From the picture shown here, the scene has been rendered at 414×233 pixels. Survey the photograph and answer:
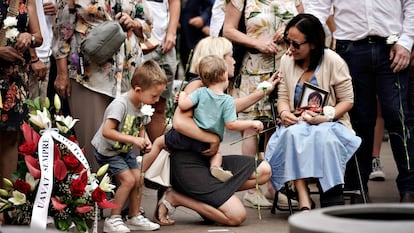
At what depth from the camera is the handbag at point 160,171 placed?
7891mm

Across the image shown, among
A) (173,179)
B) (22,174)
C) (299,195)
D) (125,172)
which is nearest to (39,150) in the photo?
(22,174)

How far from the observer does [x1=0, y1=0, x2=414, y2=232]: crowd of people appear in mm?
7406

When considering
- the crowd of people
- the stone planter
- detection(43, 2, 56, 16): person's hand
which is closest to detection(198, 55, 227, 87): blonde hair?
the crowd of people

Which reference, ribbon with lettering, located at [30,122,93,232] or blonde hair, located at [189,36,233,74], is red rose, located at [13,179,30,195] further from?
blonde hair, located at [189,36,233,74]

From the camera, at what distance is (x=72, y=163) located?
6660mm

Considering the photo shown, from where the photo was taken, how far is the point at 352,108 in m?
8.55

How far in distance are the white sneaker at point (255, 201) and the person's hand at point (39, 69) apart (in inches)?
79.1

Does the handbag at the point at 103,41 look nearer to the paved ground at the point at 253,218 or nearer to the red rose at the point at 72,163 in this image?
the red rose at the point at 72,163

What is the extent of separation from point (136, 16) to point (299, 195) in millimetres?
1798

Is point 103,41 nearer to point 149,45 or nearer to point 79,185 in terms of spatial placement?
point 149,45

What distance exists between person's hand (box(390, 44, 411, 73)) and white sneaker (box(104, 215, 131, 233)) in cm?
246

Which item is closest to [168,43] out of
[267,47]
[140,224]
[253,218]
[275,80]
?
[267,47]

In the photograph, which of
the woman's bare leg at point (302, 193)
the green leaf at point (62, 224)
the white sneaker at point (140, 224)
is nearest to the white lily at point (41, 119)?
the green leaf at point (62, 224)

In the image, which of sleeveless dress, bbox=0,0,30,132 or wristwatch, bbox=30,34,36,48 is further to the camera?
wristwatch, bbox=30,34,36,48
